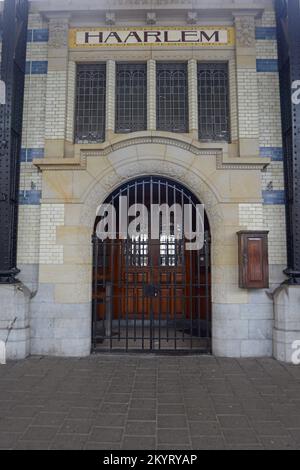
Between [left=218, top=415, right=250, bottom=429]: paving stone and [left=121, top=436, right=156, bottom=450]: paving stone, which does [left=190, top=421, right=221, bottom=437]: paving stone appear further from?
[left=121, top=436, right=156, bottom=450]: paving stone

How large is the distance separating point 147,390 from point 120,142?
4718 millimetres

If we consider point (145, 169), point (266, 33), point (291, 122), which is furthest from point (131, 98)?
point (291, 122)

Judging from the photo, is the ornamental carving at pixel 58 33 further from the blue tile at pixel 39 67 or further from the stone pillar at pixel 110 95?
the stone pillar at pixel 110 95

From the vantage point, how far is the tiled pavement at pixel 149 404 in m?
3.63

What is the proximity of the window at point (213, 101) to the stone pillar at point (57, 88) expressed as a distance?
2948 mm

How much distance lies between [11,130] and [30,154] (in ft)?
2.04

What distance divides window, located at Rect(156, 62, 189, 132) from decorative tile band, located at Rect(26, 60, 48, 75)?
247 centimetres

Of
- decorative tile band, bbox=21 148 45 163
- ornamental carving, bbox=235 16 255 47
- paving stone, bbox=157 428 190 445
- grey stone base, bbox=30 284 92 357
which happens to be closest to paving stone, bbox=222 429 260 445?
paving stone, bbox=157 428 190 445

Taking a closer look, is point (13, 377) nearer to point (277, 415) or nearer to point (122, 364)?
point (122, 364)

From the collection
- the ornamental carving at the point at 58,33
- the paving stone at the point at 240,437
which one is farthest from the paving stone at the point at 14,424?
the ornamental carving at the point at 58,33

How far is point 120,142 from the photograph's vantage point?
7.20 meters

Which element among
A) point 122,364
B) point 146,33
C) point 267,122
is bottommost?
point 122,364

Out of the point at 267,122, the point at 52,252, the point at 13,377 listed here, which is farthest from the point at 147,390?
the point at 267,122

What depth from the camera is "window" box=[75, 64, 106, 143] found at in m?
7.60
